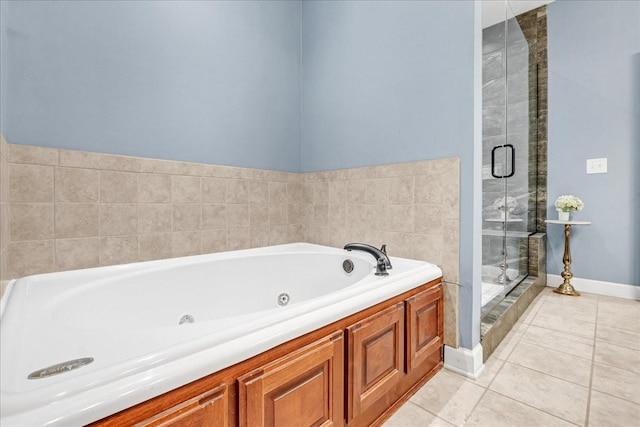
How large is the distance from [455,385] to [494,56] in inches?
82.4

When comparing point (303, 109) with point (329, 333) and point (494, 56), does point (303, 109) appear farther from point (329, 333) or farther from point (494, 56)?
point (329, 333)

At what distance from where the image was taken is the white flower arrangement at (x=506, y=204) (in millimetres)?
2154

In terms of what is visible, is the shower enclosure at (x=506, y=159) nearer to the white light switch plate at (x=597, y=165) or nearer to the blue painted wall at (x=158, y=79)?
the white light switch plate at (x=597, y=165)

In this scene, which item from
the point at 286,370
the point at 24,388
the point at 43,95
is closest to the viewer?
the point at 24,388

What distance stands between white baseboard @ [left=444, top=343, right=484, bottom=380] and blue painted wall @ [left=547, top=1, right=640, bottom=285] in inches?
86.3

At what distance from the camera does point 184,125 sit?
170 cm

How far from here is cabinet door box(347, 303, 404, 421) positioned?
3.28 feet

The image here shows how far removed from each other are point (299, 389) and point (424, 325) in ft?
2.62

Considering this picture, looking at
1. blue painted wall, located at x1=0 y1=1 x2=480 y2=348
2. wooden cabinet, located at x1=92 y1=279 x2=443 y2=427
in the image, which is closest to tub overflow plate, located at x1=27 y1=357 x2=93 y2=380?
wooden cabinet, located at x1=92 y1=279 x2=443 y2=427

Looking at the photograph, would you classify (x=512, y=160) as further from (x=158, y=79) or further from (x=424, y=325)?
(x=158, y=79)

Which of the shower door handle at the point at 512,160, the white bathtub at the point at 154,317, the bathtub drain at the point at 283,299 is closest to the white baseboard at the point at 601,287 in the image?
the shower door handle at the point at 512,160

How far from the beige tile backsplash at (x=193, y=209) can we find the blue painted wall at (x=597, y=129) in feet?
7.43

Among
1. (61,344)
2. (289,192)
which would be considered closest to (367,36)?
(289,192)

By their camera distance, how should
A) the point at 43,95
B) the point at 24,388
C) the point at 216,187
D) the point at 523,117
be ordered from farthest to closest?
the point at 523,117 → the point at 216,187 → the point at 43,95 → the point at 24,388
